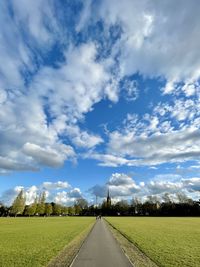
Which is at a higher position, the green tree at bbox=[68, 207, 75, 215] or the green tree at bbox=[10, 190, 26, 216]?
the green tree at bbox=[68, 207, 75, 215]

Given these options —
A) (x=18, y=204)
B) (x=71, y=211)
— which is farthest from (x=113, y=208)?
(x=18, y=204)

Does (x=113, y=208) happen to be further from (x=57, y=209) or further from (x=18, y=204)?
(x=18, y=204)

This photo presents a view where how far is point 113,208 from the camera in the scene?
17550 centimetres

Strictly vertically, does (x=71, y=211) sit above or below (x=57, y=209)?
above

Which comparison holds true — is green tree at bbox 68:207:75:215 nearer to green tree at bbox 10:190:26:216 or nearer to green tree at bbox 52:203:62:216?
green tree at bbox 52:203:62:216

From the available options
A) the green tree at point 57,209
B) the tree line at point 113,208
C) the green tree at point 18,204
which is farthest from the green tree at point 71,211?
the green tree at point 18,204

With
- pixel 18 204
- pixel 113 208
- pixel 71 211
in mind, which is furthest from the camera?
pixel 71 211

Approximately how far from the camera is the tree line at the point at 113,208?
137 metres

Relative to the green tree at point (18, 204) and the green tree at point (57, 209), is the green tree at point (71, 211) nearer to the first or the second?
the green tree at point (57, 209)

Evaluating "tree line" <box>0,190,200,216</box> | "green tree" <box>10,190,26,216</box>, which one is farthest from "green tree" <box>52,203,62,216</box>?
"green tree" <box>10,190,26,216</box>

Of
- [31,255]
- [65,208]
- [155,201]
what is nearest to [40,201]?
[65,208]

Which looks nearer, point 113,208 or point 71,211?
point 113,208

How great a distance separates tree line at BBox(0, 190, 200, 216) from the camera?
5394 inches

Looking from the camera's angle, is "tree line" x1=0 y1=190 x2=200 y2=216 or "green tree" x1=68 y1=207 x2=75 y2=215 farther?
"green tree" x1=68 y1=207 x2=75 y2=215
